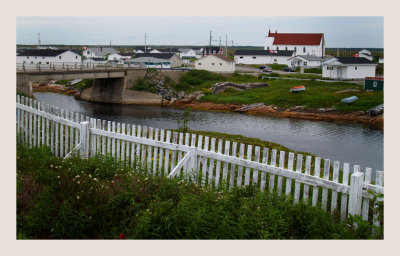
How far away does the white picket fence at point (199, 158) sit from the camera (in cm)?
722

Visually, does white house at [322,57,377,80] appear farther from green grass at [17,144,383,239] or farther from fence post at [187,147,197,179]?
green grass at [17,144,383,239]

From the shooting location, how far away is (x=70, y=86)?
59281 millimetres

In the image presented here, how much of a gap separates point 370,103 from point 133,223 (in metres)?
36.6

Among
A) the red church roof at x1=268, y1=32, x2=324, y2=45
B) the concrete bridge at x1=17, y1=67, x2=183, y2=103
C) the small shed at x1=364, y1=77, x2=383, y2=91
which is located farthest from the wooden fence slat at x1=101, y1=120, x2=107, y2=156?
the red church roof at x1=268, y1=32, x2=324, y2=45

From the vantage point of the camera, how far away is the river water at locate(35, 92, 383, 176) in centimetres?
2461

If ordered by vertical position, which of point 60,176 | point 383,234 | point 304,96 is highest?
point 304,96

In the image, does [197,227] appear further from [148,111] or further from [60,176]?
[148,111]

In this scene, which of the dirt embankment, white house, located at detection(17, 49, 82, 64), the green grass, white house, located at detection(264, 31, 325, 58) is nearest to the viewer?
the green grass

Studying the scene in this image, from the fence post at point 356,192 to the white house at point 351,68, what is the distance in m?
49.0

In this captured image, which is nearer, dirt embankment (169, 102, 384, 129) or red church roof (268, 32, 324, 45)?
dirt embankment (169, 102, 384, 129)

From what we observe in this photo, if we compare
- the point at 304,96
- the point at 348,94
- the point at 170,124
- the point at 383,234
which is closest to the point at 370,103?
the point at 348,94

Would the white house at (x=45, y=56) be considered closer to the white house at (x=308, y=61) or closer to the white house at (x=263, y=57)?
the white house at (x=263, y=57)

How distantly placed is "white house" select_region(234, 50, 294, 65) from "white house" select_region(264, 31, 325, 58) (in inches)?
231

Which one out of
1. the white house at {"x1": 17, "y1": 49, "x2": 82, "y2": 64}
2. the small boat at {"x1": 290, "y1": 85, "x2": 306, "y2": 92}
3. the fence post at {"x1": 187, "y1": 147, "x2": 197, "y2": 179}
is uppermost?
the white house at {"x1": 17, "y1": 49, "x2": 82, "y2": 64}
